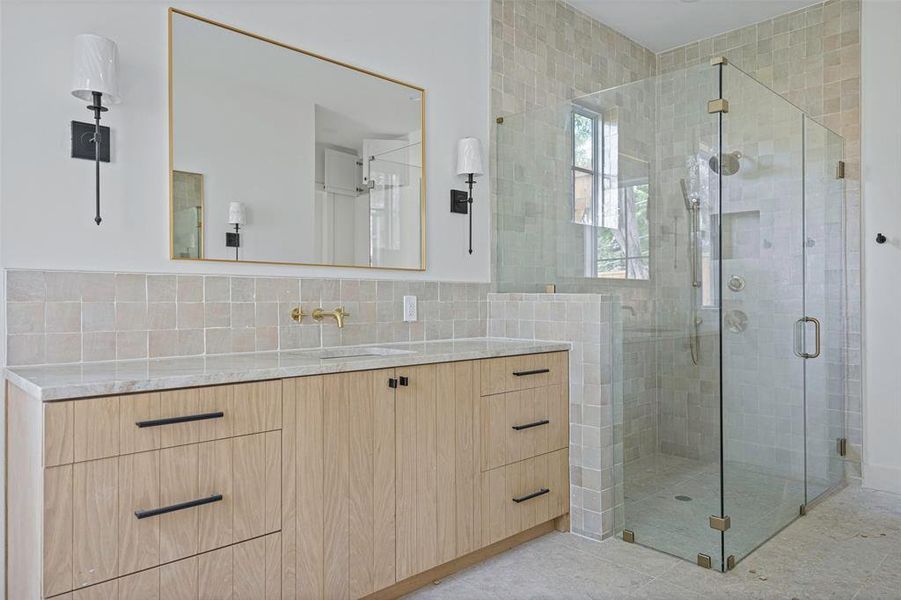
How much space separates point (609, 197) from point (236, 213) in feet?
5.69

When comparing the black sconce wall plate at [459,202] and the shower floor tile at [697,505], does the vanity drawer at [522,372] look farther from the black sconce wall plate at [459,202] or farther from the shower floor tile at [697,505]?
the black sconce wall plate at [459,202]

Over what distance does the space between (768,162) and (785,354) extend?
2.99ft

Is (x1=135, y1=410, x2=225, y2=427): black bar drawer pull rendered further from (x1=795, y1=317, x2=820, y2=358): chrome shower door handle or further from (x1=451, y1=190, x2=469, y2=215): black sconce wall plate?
(x1=795, y1=317, x2=820, y2=358): chrome shower door handle

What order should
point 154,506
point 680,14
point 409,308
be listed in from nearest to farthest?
1. point 154,506
2. point 409,308
3. point 680,14

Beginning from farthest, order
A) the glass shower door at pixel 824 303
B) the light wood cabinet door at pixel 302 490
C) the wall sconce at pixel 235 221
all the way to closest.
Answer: the glass shower door at pixel 824 303 < the wall sconce at pixel 235 221 < the light wood cabinet door at pixel 302 490

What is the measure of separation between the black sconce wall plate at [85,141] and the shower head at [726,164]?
227cm

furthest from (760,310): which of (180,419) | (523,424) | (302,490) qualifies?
(180,419)

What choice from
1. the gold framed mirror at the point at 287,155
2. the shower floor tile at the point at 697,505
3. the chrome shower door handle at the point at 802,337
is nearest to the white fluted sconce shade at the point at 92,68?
the gold framed mirror at the point at 287,155

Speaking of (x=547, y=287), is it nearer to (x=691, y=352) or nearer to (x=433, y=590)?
(x=691, y=352)

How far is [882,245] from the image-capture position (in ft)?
11.0

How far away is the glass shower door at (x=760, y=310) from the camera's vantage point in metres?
2.47

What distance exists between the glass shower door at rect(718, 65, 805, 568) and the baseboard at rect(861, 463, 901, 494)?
692 millimetres

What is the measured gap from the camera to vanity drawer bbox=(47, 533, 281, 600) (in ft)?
4.90

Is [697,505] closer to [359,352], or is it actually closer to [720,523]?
[720,523]
